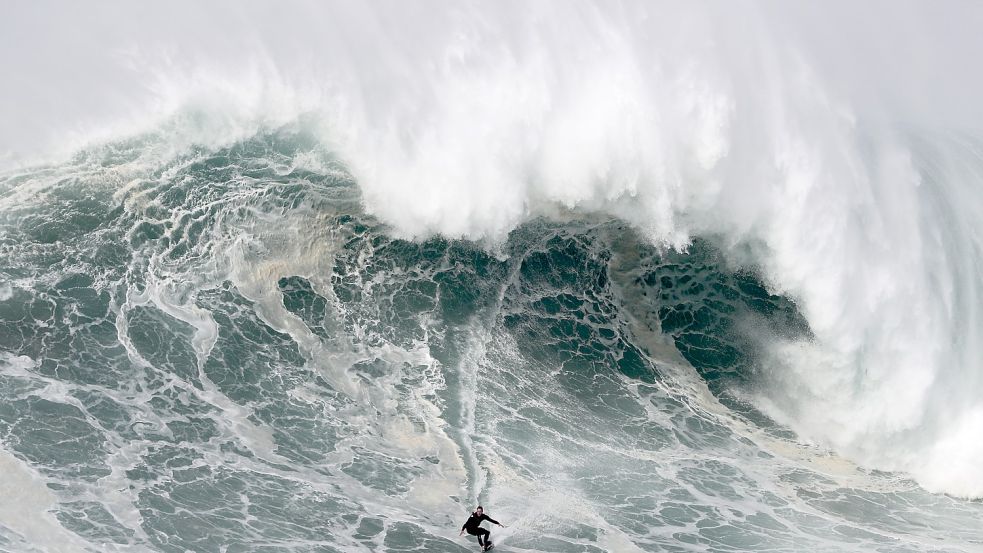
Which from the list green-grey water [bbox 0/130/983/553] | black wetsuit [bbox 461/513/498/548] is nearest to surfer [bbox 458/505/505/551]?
black wetsuit [bbox 461/513/498/548]

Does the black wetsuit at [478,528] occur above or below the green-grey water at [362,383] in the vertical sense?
below

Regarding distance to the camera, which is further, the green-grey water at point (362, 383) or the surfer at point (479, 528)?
the green-grey water at point (362, 383)

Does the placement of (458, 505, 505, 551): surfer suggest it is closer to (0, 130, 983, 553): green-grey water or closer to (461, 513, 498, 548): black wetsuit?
(461, 513, 498, 548): black wetsuit

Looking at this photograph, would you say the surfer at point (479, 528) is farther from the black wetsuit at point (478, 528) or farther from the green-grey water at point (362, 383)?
the green-grey water at point (362, 383)

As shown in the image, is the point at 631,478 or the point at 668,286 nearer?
the point at 631,478

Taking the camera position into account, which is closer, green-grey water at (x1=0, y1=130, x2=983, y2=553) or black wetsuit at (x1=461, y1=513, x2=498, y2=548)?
black wetsuit at (x1=461, y1=513, x2=498, y2=548)

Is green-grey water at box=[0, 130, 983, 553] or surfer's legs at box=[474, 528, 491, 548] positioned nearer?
surfer's legs at box=[474, 528, 491, 548]

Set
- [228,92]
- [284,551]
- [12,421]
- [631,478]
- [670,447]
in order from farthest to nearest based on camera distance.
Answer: [228,92]
[670,447]
[631,478]
[12,421]
[284,551]

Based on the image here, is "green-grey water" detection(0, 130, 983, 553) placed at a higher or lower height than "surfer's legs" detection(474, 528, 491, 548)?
higher

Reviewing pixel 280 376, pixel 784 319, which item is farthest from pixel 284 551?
pixel 784 319

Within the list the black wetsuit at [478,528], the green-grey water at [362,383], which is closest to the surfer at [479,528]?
the black wetsuit at [478,528]

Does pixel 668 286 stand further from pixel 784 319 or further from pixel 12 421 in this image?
pixel 12 421
